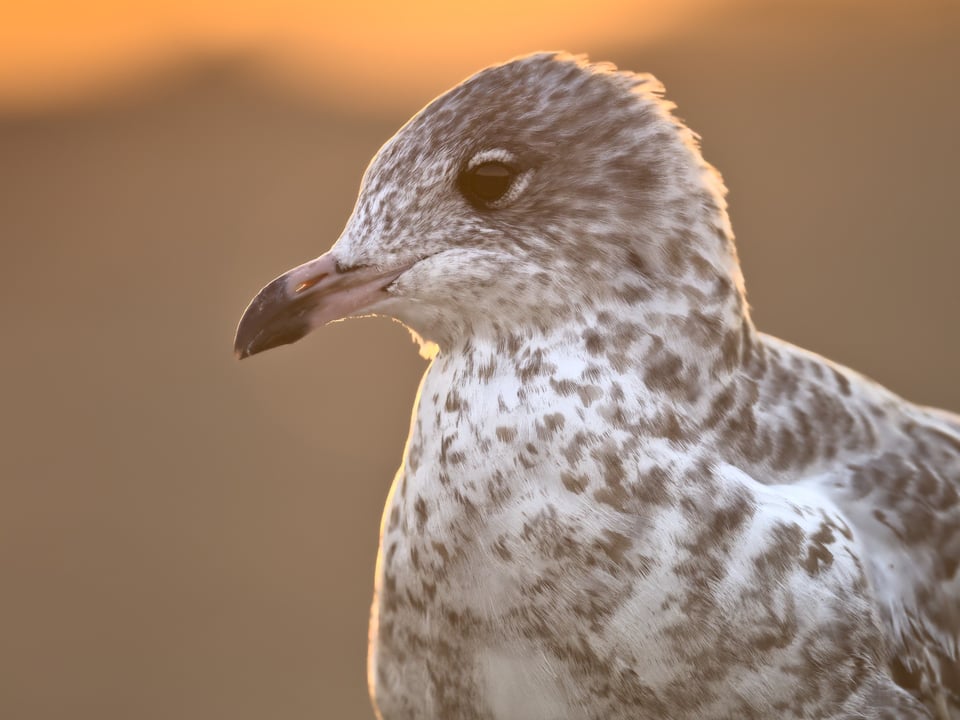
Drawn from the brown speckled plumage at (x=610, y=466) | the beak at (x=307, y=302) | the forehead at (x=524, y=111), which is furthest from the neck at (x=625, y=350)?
the forehead at (x=524, y=111)

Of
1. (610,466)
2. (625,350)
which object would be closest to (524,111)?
(625,350)

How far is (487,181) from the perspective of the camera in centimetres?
201

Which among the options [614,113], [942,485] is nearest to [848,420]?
[942,485]

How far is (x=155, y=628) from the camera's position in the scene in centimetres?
615

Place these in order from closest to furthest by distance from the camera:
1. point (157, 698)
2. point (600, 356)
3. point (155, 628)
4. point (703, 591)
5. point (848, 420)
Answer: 1. point (703, 591)
2. point (600, 356)
3. point (848, 420)
4. point (157, 698)
5. point (155, 628)

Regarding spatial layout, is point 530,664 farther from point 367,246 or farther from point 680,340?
point 367,246

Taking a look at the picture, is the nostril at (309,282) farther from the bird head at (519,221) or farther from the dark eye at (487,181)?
the dark eye at (487,181)

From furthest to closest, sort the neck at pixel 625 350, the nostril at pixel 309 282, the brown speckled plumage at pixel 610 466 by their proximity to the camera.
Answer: the nostril at pixel 309 282, the neck at pixel 625 350, the brown speckled plumage at pixel 610 466

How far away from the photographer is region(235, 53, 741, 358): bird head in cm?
196

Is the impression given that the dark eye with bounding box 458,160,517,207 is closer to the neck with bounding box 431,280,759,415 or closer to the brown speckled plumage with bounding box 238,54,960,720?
the brown speckled plumage with bounding box 238,54,960,720

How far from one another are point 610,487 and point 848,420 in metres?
0.54

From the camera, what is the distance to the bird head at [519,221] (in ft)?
6.43

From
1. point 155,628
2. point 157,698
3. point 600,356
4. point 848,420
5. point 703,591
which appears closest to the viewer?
point 703,591

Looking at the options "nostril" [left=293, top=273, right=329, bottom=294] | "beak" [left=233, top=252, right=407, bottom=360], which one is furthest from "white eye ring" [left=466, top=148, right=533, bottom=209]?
"nostril" [left=293, top=273, right=329, bottom=294]
